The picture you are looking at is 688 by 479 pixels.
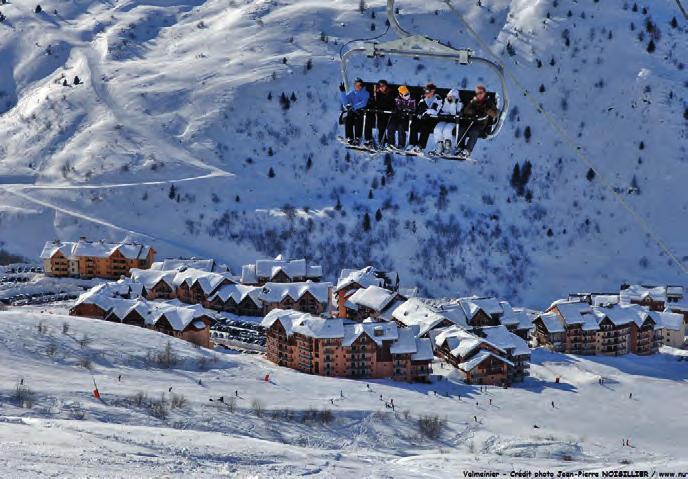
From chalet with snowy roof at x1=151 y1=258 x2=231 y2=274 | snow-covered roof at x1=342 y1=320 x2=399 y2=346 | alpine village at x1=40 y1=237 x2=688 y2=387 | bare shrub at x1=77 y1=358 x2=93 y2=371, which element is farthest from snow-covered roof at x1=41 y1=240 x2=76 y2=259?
snow-covered roof at x1=342 y1=320 x2=399 y2=346

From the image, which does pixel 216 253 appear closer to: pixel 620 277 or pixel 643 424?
pixel 620 277

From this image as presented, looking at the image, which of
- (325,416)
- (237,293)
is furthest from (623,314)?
(325,416)

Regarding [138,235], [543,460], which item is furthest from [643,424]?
[138,235]

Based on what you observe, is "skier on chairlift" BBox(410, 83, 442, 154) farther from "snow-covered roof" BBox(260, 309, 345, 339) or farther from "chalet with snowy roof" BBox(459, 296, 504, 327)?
"chalet with snowy roof" BBox(459, 296, 504, 327)

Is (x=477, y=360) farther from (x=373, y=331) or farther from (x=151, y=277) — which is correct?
(x=151, y=277)

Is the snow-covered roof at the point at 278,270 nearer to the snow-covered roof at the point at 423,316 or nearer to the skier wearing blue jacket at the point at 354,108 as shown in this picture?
the snow-covered roof at the point at 423,316

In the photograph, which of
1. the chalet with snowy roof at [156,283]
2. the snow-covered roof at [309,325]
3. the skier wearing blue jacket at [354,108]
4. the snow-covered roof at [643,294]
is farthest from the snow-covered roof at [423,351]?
the skier wearing blue jacket at [354,108]
